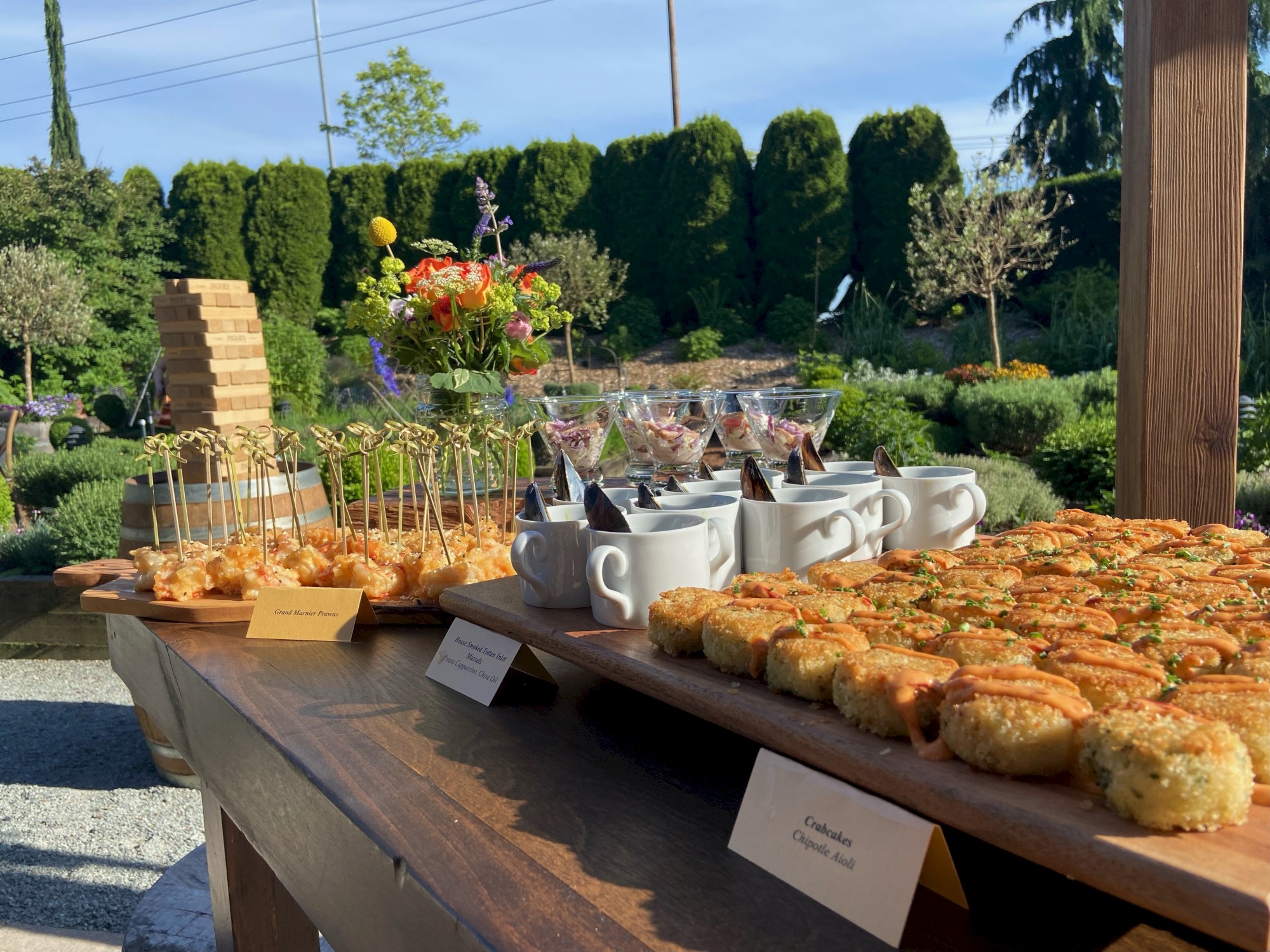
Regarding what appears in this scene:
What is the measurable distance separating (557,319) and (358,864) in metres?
1.72

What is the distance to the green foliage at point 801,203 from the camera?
12609 mm

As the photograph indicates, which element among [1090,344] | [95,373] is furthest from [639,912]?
[95,373]

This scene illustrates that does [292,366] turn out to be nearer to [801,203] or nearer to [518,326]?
[801,203]

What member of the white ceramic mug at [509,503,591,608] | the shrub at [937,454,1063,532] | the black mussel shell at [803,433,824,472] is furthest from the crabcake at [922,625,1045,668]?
the shrub at [937,454,1063,532]

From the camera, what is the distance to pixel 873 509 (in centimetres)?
122

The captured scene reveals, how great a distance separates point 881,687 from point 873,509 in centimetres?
54

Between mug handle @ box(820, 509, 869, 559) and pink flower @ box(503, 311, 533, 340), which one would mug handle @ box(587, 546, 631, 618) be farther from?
pink flower @ box(503, 311, 533, 340)

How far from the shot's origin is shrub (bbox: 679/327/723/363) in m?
12.5

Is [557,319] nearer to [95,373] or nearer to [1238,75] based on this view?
[1238,75]

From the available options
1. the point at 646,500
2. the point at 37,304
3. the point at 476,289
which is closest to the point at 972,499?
the point at 646,500

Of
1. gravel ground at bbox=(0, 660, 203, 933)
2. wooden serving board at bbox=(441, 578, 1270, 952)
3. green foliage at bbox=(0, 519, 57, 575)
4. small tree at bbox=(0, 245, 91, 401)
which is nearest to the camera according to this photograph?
wooden serving board at bbox=(441, 578, 1270, 952)

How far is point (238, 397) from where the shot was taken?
2932 mm

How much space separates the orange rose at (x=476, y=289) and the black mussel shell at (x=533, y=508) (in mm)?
1045

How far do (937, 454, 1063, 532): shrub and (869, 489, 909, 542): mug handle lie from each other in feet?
12.5
